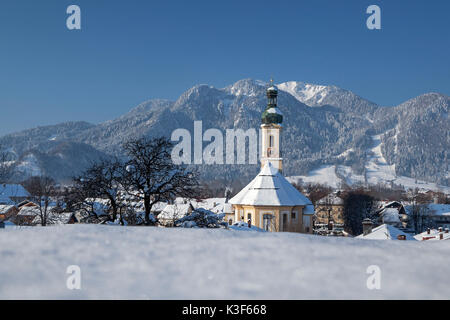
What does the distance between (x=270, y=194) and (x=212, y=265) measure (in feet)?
108

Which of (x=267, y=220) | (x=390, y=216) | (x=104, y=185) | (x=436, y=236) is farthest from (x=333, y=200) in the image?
(x=104, y=185)

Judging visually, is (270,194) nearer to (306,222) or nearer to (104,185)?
(306,222)

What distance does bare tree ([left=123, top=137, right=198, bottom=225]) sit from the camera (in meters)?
19.6

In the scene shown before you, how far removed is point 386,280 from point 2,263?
4.72 meters

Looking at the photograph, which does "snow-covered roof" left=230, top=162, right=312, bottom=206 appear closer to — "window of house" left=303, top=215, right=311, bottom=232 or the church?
the church

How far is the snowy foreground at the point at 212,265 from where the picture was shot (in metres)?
4.57

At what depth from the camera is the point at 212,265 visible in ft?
17.3

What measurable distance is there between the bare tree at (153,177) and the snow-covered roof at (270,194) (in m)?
17.0

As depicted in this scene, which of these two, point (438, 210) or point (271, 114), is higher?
point (271, 114)

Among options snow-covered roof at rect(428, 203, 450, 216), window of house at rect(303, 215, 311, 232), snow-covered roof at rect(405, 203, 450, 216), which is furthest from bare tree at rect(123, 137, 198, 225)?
snow-covered roof at rect(428, 203, 450, 216)
